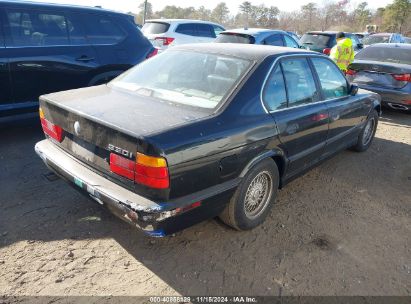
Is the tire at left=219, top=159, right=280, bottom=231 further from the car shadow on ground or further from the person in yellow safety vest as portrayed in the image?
the person in yellow safety vest

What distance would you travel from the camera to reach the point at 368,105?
16.5ft

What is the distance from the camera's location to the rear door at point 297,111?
10.5 ft

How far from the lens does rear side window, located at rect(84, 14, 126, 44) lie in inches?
203

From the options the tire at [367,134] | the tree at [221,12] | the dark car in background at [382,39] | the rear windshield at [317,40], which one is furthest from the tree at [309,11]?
the tire at [367,134]

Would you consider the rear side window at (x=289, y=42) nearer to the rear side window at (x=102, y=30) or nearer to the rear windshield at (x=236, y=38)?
the rear windshield at (x=236, y=38)

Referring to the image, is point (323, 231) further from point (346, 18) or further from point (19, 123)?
point (346, 18)

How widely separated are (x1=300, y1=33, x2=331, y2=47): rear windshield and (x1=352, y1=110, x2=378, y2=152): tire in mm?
7473

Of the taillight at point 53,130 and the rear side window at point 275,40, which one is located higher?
the rear side window at point 275,40

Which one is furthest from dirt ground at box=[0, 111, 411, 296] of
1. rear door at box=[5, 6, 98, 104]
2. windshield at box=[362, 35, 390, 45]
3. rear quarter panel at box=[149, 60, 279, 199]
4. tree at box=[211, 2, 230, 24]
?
tree at box=[211, 2, 230, 24]

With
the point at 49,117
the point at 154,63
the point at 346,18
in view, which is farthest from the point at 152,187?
the point at 346,18

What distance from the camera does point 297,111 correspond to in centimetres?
341

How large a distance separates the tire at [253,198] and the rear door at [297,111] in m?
0.29

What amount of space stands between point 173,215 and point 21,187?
2120 millimetres

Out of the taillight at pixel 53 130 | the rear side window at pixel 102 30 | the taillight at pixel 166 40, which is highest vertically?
the rear side window at pixel 102 30
